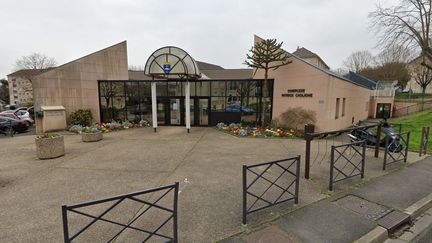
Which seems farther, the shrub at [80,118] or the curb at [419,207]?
the shrub at [80,118]

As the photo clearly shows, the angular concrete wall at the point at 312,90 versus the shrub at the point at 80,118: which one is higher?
the angular concrete wall at the point at 312,90

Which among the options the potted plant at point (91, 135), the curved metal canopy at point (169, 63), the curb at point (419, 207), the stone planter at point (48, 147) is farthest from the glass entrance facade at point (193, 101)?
the curb at point (419, 207)

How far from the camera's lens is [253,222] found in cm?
339

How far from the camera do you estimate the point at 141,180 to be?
523 cm

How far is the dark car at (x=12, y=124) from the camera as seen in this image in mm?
13547

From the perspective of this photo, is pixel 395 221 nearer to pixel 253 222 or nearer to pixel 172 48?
pixel 253 222

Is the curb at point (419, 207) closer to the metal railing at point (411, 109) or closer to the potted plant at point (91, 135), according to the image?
the potted plant at point (91, 135)

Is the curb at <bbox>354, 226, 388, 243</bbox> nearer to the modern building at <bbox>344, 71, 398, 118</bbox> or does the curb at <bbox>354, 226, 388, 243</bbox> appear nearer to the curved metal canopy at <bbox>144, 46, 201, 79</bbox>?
the curved metal canopy at <bbox>144, 46, 201, 79</bbox>

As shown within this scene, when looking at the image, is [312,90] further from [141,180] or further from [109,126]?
[109,126]

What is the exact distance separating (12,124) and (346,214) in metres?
19.4

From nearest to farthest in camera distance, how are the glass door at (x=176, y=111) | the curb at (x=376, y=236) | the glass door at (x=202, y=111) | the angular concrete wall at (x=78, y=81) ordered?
the curb at (x=376, y=236), the angular concrete wall at (x=78, y=81), the glass door at (x=202, y=111), the glass door at (x=176, y=111)

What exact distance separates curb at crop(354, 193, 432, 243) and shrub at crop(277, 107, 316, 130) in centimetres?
789

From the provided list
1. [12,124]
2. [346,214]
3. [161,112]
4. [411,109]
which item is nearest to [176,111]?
[161,112]

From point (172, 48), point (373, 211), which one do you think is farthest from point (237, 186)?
point (172, 48)
